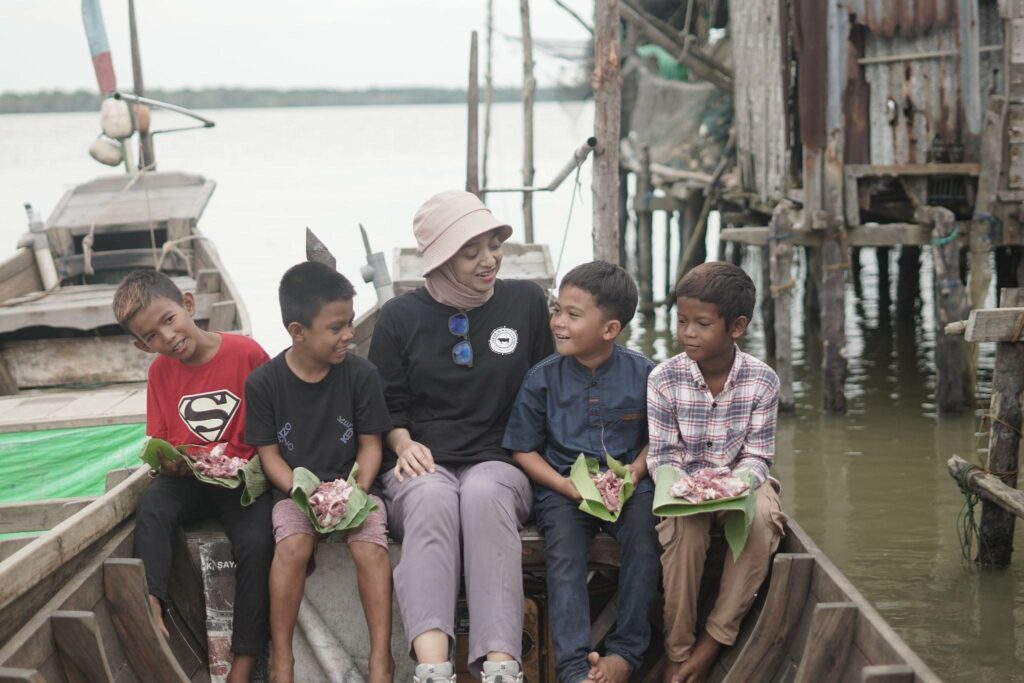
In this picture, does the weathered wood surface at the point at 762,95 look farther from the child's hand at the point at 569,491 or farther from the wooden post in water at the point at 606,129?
the child's hand at the point at 569,491

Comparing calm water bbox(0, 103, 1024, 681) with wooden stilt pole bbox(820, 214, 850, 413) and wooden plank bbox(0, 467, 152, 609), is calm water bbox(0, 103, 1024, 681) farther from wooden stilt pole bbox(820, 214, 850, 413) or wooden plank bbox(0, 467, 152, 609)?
wooden plank bbox(0, 467, 152, 609)

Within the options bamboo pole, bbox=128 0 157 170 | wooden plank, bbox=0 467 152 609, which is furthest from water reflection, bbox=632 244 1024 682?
bamboo pole, bbox=128 0 157 170

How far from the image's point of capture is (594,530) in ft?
11.3

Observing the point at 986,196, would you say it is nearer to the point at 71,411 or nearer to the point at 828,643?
the point at 71,411

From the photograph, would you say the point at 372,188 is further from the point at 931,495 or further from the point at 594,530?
the point at 594,530

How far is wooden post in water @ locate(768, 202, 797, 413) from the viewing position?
882cm

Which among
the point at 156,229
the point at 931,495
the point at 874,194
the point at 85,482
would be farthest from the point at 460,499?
the point at 156,229

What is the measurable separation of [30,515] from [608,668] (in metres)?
2.51

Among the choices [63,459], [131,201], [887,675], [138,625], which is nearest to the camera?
[887,675]

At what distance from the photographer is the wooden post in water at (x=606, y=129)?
20.5ft

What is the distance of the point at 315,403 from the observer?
11.5 ft

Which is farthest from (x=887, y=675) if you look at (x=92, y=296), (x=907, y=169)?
(x=92, y=296)

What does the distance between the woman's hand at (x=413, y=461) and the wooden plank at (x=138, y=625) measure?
2.52 ft

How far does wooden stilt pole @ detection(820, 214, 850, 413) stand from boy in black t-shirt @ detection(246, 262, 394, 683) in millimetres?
6055
